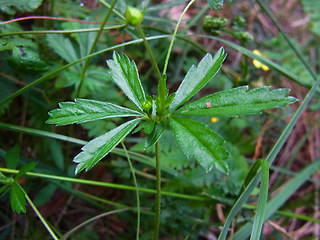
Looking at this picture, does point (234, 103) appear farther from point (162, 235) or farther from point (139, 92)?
point (162, 235)

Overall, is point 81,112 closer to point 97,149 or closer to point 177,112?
point 97,149

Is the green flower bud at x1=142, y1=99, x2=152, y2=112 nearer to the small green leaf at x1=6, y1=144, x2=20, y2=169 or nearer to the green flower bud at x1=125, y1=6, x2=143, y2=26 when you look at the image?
the green flower bud at x1=125, y1=6, x2=143, y2=26

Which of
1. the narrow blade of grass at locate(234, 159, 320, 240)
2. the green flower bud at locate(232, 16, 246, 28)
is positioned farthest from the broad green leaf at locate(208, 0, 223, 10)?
the narrow blade of grass at locate(234, 159, 320, 240)

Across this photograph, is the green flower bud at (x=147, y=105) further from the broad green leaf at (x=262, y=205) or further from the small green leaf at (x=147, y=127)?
the broad green leaf at (x=262, y=205)

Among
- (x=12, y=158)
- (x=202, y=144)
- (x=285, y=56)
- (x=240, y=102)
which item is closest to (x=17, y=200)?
(x=12, y=158)

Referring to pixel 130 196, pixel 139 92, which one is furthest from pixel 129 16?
pixel 130 196

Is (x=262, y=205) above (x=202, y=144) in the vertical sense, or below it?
below
